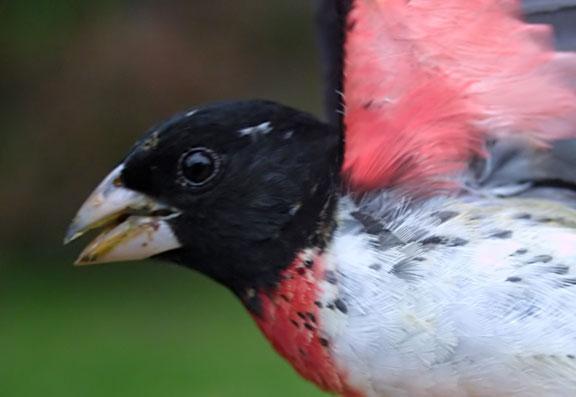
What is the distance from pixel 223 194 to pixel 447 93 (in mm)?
340

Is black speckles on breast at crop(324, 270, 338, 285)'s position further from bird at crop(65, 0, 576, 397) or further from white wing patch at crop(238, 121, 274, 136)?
white wing patch at crop(238, 121, 274, 136)

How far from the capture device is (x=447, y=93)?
1.59 metres

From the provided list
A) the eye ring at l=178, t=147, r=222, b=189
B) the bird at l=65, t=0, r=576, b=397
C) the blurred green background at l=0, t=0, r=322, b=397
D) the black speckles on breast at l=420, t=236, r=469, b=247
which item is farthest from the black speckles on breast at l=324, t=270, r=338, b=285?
the blurred green background at l=0, t=0, r=322, b=397

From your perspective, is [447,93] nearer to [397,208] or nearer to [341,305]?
[397,208]

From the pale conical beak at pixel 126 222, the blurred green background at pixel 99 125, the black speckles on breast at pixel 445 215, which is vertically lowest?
the blurred green background at pixel 99 125

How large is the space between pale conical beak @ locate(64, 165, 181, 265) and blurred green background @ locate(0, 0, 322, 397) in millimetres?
3126

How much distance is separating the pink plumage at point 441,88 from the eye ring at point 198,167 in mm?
190

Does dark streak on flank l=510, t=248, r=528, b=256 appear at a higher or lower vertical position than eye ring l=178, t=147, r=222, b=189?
lower

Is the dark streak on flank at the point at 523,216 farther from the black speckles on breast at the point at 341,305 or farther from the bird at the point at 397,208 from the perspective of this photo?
the black speckles on breast at the point at 341,305

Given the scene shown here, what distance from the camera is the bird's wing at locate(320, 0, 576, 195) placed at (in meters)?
1.58

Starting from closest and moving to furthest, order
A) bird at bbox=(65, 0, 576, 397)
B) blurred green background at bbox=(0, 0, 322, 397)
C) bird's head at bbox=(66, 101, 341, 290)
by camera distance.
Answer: bird at bbox=(65, 0, 576, 397), bird's head at bbox=(66, 101, 341, 290), blurred green background at bbox=(0, 0, 322, 397)

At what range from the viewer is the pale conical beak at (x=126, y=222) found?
1655 mm

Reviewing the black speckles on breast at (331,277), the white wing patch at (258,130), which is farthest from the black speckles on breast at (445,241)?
the white wing patch at (258,130)

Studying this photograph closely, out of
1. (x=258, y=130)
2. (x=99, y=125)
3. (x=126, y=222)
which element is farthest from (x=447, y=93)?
(x=99, y=125)
